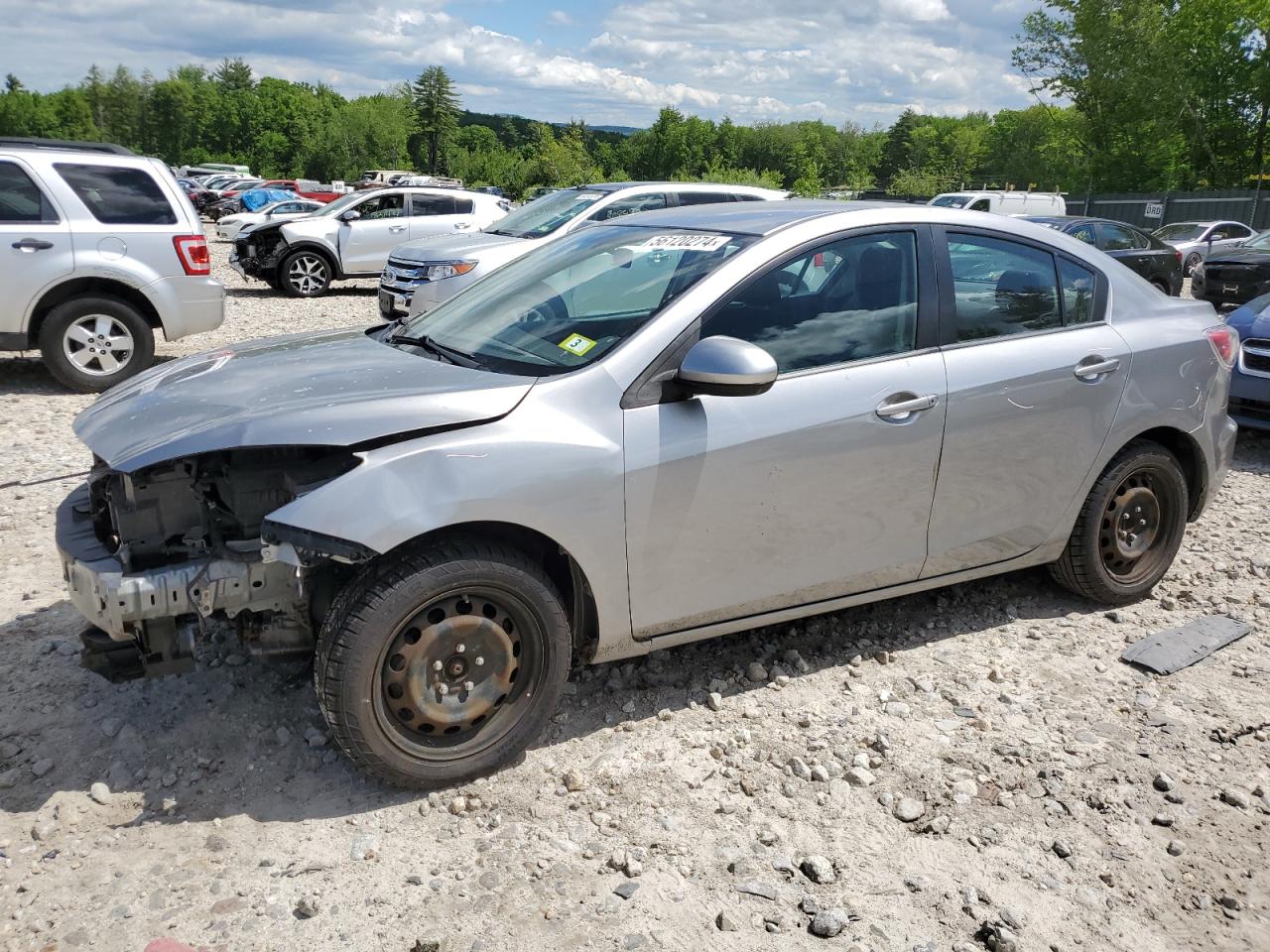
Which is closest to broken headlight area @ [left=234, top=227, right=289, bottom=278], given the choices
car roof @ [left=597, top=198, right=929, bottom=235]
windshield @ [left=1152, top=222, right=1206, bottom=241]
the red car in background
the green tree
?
car roof @ [left=597, top=198, right=929, bottom=235]

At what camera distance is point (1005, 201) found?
27844 millimetres

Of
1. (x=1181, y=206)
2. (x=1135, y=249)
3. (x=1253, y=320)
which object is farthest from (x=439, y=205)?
(x=1181, y=206)

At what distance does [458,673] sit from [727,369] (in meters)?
1.23

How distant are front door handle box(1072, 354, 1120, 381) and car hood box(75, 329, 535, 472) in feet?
7.48

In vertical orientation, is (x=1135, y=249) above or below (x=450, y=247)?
below

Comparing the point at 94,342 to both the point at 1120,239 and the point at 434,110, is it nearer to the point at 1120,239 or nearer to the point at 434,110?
the point at 1120,239

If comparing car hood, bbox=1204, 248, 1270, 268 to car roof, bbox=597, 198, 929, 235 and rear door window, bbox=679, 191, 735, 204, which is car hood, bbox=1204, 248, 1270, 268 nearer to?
rear door window, bbox=679, 191, 735, 204

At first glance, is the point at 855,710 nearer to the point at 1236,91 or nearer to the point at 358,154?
the point at 1236,91

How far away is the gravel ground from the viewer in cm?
269

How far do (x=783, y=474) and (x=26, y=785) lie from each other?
260cm

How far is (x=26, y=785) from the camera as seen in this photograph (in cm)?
322

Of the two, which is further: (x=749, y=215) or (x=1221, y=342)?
(x=1221, y=342)

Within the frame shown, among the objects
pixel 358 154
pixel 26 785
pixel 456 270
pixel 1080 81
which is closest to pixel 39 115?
pixel 358 154

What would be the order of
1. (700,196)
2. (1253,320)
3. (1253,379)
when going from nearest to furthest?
(1253,379)
(1253,320)
(700,196)
